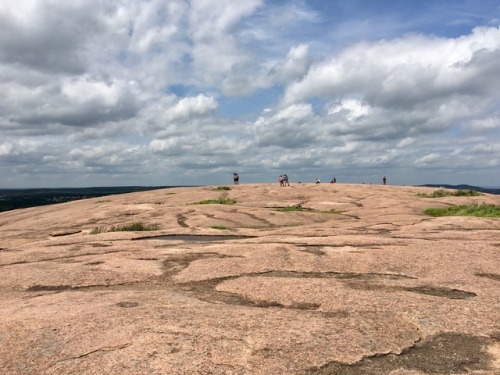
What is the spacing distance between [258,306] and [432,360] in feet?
9.67

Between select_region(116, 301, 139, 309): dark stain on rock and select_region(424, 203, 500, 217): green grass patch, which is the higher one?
select_region(424, 203, 500, 217): green grass patch

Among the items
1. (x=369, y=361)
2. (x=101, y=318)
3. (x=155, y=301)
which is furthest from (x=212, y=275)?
(x=369, y=361)

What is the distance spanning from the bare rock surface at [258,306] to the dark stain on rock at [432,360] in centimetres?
2

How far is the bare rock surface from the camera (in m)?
5.32

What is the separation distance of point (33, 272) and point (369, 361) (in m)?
8.37

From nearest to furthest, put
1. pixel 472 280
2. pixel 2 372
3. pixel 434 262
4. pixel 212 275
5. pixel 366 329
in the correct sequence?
pixel 2 372, pixel 366 329, pixel 472 280, pixel 212 275, pixel 434 262

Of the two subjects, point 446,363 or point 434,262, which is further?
point 434,262

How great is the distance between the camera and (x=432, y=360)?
17.8 ft

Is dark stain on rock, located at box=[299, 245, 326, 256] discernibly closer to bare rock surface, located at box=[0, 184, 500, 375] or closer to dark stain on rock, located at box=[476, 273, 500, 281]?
bare rock surface, located at box=[0, 184, 500, 375]

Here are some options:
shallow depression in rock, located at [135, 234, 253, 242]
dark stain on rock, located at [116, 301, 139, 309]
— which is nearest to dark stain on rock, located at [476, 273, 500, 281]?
dark stain on rock, located at [116, 301, 139, 309]

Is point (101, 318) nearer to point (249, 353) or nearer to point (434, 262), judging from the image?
point (249, 353)

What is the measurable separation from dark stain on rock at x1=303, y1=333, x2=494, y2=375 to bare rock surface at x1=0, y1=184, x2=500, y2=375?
23mm

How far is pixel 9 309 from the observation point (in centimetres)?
738

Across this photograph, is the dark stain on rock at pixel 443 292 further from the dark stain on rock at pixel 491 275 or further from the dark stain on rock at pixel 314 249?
the dark stain on rock at pixel 314 249
